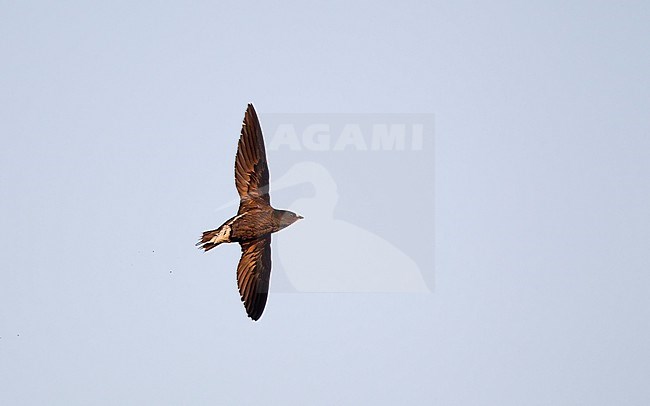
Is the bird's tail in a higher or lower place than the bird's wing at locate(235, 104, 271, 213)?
lower

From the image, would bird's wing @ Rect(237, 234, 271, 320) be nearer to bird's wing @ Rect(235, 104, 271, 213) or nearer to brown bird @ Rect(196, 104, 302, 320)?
brown bird @ Rect(196, 104, 302, 320)

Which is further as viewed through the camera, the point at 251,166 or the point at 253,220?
the point at 251,166

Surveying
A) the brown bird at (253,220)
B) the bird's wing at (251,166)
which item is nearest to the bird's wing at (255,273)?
the brown bird at (253,220)

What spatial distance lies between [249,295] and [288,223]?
2190mm

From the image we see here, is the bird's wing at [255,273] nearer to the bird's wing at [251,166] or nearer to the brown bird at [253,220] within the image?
the brown bird at [253,220]

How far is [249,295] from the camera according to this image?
20.1m

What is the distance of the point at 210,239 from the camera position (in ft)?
60.0

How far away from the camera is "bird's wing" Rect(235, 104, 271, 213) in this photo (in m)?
19.6

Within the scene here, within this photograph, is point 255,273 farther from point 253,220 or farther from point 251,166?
point 251,166

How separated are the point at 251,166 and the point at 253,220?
4.45 feet

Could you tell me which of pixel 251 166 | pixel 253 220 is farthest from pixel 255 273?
pixel 251 166

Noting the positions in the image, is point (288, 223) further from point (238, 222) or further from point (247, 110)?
point (247, 110)

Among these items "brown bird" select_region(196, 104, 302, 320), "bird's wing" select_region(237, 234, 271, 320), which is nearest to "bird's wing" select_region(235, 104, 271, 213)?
"brown bird" select_region(196, 104, 302, 320)

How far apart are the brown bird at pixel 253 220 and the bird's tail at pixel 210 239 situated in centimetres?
13
